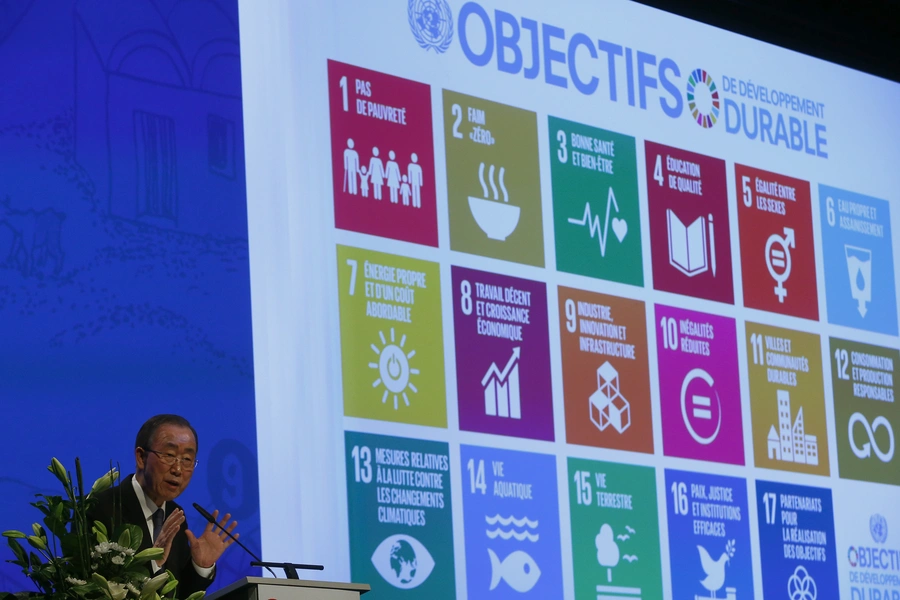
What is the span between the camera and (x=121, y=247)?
4.24m

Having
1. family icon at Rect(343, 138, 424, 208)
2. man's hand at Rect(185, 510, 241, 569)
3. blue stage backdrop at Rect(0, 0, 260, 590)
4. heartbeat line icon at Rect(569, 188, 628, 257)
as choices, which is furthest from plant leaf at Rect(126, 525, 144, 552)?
heartbeat line icon at Rect(569, 188, 628, 257)

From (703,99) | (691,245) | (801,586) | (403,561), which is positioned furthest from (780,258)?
(403,561)

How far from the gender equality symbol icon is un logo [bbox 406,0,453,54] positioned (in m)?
1.62

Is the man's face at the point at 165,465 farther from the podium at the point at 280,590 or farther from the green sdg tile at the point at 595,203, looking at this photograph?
the green sdg tile at the point at 595,203

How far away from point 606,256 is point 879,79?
2.05 m

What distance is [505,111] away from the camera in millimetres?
5258

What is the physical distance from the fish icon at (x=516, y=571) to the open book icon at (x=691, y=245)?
133 centimetres

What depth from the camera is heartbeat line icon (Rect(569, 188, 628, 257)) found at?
539 centimetres


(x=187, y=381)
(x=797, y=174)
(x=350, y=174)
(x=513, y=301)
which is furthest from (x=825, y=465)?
(x=187, y=381)

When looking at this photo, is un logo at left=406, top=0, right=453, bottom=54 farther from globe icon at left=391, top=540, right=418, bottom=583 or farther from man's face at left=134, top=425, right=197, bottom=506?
man's face at left=134, top=425, right=197, bottom=506

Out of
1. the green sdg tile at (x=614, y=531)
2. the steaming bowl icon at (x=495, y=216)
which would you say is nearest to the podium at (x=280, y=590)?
the green sdg tile at (x=614, y=531)

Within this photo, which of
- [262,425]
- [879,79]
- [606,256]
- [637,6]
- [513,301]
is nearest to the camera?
[262,425]

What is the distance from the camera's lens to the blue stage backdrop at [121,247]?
160 inches

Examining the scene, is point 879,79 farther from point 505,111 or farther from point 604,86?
point 505,111
